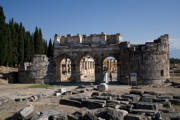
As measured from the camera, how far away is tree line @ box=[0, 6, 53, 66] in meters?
32.6

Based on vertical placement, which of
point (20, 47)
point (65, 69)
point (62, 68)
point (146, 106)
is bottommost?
point (146, 106)

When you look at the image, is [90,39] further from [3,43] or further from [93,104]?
[93,104]

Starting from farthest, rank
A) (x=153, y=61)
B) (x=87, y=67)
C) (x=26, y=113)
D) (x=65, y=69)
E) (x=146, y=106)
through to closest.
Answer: (x=87, y=67) → (x=65, y=69) → (x=153, y=61) → (x=146, y=106) → (x=26, y=113)

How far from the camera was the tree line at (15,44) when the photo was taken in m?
32.6

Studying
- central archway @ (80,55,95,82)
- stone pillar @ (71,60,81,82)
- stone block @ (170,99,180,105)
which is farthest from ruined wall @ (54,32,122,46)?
stone block @ (170,99,180,105)

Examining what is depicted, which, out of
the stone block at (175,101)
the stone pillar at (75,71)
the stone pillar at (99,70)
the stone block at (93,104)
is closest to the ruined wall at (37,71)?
the stone pillar at (75,71)

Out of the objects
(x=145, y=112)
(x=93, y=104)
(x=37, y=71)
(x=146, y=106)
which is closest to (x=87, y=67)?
(x=37, y=71)

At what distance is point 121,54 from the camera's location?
977 inches

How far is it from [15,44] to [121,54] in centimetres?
2257

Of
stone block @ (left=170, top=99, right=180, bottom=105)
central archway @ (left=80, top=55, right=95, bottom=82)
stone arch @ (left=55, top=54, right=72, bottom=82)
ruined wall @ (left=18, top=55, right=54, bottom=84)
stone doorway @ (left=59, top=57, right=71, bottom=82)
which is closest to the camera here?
stone block @ (left=170, top=99, right=180, bottom=105)

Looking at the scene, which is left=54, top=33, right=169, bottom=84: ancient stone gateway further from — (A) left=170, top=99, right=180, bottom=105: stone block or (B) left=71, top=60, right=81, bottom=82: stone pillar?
(A) left=170, top=99, right=180, bottom=105: stone block

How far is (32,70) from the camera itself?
1056 inches

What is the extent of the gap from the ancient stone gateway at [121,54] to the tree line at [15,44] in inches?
417

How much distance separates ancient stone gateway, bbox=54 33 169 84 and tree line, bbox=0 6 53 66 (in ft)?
34.8
